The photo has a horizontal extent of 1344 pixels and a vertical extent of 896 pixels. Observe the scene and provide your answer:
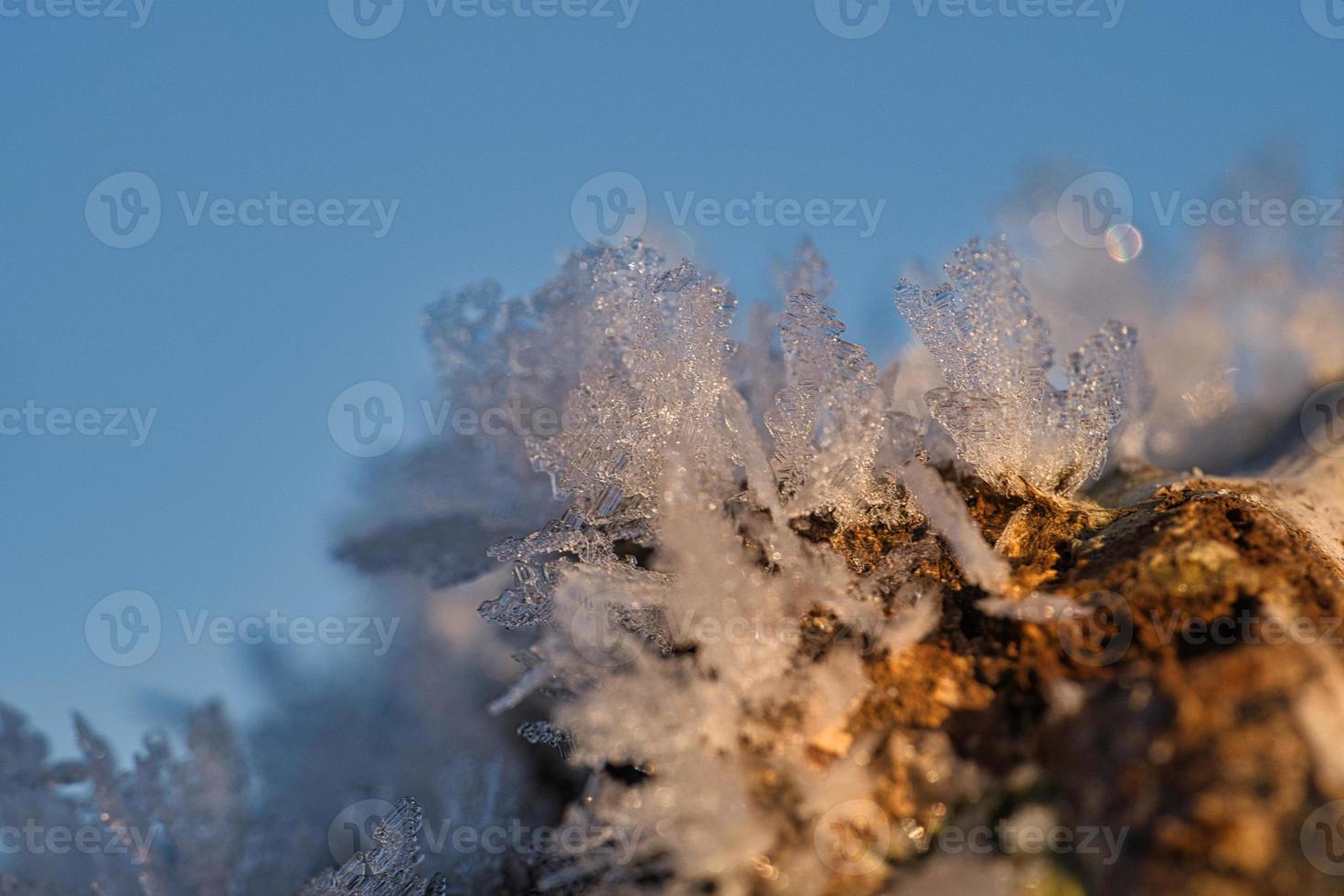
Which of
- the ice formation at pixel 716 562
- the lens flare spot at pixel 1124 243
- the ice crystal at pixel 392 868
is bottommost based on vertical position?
the ice crystal at pixel 392 868

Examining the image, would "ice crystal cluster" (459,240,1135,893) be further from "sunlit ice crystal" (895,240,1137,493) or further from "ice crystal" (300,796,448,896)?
"ice crystal" (300,796,448,896)

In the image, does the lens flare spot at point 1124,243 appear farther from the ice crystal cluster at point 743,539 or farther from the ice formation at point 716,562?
the ice crystal cluster at point 743,539

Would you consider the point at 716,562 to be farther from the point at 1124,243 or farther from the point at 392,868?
the point at 1124,243

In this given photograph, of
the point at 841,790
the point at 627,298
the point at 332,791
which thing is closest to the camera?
the point at 841,790

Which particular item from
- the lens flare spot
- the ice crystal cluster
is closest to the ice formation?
the ice crystal cluster

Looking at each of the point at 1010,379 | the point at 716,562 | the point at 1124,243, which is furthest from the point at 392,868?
the point at 1124,243

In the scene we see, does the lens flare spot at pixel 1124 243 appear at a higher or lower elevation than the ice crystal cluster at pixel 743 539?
higher

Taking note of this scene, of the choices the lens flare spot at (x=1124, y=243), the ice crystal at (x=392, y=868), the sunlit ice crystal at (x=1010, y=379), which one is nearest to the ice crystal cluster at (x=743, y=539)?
the sunlit ice crystal at (x=1010, y=379)

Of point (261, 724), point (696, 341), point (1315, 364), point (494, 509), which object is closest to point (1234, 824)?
point (696, 341)

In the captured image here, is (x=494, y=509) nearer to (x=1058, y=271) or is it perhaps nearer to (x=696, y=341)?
(x=696, y=341)
